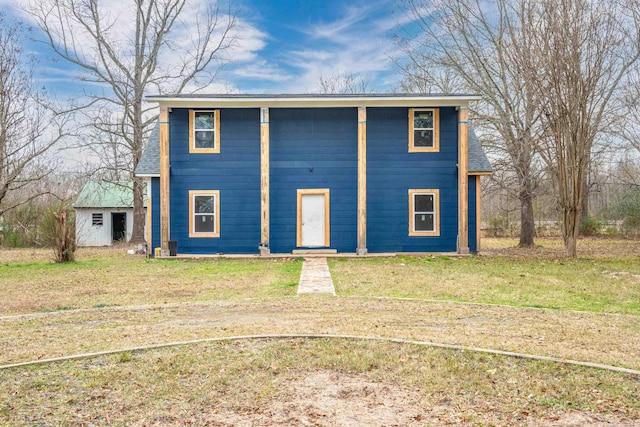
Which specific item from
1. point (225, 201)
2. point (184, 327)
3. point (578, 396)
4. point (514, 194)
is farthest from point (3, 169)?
point (514, 194)

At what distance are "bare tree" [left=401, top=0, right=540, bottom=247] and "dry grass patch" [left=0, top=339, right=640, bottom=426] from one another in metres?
14.0

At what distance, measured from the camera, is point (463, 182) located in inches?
564

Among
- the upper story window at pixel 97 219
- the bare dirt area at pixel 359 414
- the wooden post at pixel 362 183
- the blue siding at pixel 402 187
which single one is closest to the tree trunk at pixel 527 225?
the blue siding at pixel 402 187

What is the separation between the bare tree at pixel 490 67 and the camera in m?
17.1

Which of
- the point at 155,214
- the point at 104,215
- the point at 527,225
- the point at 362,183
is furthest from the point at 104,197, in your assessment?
the point at 527,225

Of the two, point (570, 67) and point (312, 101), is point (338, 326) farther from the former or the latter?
point (570, 67)

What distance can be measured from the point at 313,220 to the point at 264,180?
1896 millimetres

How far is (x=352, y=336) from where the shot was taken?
193 inches

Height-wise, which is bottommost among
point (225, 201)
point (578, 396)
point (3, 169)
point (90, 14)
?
point (578, 396)

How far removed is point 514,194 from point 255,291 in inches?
535

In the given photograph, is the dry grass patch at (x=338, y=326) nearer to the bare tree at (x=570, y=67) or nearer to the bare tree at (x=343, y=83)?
the bare tree at (x=570, y=67)

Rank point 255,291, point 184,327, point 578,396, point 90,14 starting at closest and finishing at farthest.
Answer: point 578,396 → point 184,327 → point 255,291 → point 90,14

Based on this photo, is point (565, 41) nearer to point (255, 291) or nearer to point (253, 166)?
point (253, 166)

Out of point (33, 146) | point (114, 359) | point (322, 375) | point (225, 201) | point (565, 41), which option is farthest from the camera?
point (33, 146)
